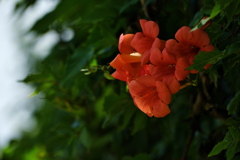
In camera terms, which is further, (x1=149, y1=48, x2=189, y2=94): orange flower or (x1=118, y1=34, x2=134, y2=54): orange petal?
(x1=118, y1=34, x2=134, y2=54): orange petal

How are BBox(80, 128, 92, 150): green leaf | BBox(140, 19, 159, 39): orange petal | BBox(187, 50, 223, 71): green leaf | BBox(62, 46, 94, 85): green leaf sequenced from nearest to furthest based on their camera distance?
BBox(187, 50, 223, 71): green leaf → BBox(140, 19, 159, 39): orange petal → BBox(62, 46, 94, 85): green leaf → BBox(80, 128, 92, 150): green leaf

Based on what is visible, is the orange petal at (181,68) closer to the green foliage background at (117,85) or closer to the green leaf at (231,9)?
the green leaf at (231,9)

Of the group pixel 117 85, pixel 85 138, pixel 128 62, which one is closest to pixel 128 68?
pixel 128 62

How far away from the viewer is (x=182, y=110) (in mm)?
2225

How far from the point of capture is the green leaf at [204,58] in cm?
100

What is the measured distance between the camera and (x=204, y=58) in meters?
1.00

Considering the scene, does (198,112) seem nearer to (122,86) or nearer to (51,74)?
(122,86)

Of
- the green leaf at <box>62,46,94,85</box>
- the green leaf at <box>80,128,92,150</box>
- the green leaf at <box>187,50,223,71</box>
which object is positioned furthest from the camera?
the green leaf at <box>80,128,92,150</box>

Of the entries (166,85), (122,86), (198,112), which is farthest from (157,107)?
(198,112)

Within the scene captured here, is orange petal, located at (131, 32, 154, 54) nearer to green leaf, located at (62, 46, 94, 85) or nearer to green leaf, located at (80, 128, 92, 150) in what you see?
green leaf, located at (62, 46, 94, 85)

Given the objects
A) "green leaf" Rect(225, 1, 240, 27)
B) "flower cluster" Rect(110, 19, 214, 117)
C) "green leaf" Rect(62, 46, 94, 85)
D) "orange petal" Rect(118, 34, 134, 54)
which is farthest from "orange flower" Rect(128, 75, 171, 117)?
"green leaf" Rect(62, 46, 94, 85)

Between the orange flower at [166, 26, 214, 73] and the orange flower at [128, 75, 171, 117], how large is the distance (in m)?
0.08

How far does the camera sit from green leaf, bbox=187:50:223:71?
3.27 feet

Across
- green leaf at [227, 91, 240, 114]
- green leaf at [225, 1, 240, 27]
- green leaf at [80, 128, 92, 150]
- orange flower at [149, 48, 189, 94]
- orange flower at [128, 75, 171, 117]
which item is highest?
green leaf at [225, 1, 240, 27]
